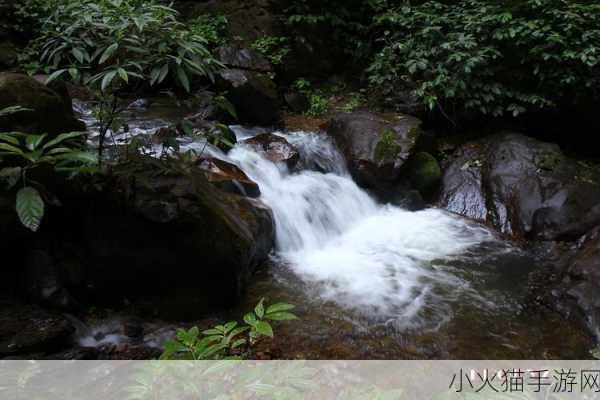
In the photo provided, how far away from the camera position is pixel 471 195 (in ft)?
21.3

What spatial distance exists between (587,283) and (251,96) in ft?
17.8

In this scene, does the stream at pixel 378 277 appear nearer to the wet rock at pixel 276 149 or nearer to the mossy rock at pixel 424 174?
the wet rock at pixel 276 149

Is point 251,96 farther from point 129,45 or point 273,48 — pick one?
point 129,45

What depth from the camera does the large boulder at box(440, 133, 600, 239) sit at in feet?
18.5

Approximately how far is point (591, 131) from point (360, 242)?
195 inches

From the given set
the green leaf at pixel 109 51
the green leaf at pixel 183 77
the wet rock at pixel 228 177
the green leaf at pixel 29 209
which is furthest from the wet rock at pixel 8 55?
the green leaf at pixel 29 209

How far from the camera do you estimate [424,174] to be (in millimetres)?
6730

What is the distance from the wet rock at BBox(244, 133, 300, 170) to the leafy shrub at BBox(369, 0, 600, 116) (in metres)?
2.57

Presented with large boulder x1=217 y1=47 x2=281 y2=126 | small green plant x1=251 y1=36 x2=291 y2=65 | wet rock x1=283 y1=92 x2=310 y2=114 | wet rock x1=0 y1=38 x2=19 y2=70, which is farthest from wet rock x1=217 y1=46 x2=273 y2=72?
wet rock x1=0 y1=38 x2=19 y2=70

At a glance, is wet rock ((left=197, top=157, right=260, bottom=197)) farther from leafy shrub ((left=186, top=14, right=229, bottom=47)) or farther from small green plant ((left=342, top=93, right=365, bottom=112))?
leafy shrub ((left=186, top=14, right=229, bottom=47))

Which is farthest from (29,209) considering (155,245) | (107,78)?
(155,245)

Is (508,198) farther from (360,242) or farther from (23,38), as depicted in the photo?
(23,38)

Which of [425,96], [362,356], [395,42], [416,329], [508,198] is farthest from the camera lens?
[395,42]

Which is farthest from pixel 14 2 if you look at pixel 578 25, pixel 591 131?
pixel 591 131
